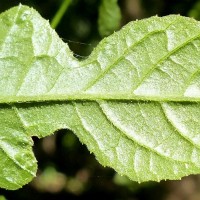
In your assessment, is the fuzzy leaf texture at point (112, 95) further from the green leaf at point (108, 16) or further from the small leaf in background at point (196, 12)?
the small leaf in background at point (196, 12)

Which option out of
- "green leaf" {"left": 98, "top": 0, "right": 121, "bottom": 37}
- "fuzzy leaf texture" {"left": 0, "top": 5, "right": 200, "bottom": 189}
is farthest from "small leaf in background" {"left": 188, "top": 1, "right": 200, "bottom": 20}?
"fuzzy leaf texture" {"left": 0, "top": 5, "right": 200, "bottom": 189}

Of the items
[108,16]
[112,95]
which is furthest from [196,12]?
[112,95]

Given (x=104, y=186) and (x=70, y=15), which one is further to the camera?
(x=104, y=186)

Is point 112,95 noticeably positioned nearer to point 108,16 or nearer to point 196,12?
point 108,16

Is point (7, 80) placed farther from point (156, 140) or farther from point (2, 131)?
point (156, 140)

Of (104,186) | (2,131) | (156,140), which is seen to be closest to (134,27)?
(156,140)

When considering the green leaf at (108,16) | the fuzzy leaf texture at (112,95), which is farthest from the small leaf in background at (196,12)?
the fuzzy leaf texture at (112,95)

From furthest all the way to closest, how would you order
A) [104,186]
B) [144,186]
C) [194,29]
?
1. [104,186]
2. [144,186]
3. [194,29]

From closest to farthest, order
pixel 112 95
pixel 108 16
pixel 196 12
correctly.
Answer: pixel 112 95 < pixel 108 16 < pixel 196 12
